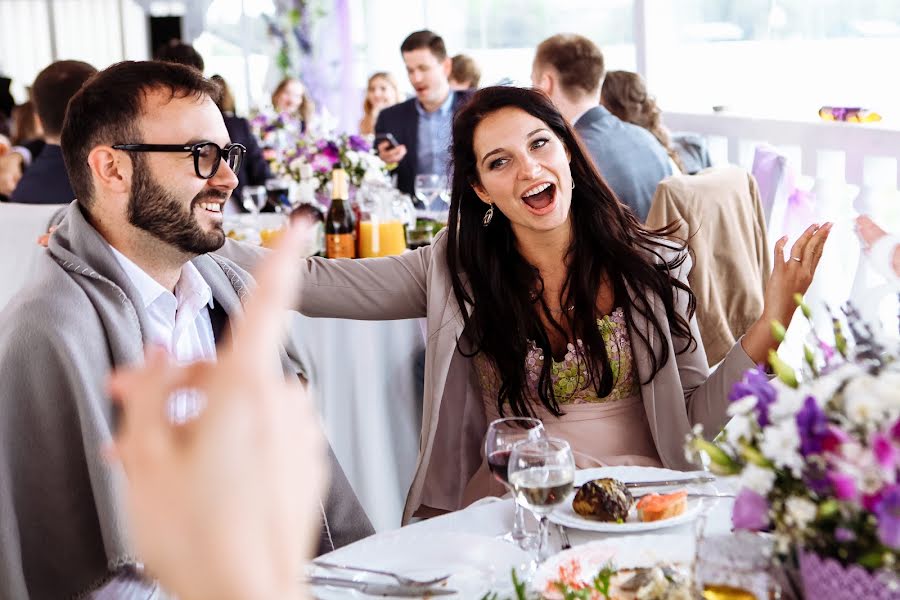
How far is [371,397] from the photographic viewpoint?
8.84ft

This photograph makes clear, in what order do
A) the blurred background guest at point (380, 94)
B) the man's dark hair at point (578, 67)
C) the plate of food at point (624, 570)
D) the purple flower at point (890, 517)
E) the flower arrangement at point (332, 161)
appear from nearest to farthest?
the purple flower at point (890, 517), the plate of food at point (624, 570), the flower arrangement at point (332, 161), the man's dark hair at point (578, 67), the blurred background guest at point (380, 94)

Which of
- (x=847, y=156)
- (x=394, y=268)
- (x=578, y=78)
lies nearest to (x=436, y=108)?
(x=578, y=78)

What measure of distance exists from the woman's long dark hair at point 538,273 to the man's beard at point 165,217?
1.87ft

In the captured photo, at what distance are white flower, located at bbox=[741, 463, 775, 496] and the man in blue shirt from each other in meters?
4.56

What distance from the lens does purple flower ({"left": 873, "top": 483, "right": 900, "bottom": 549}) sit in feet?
2.59

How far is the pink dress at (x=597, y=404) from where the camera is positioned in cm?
207

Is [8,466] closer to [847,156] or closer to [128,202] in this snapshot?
[128,202]

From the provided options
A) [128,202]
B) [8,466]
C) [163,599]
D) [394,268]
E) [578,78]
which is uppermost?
[578,78]

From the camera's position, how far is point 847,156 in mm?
3420

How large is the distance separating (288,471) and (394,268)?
1.68 m

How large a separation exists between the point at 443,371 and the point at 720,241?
120 cm

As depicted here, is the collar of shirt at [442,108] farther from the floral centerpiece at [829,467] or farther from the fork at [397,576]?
the floral centerpiece at [829,467]

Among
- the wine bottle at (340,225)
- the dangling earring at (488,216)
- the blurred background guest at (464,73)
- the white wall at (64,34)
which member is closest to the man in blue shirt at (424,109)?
the blurred background guest at (464,73)

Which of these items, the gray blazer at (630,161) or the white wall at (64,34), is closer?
the gray blazer at (630,161)
